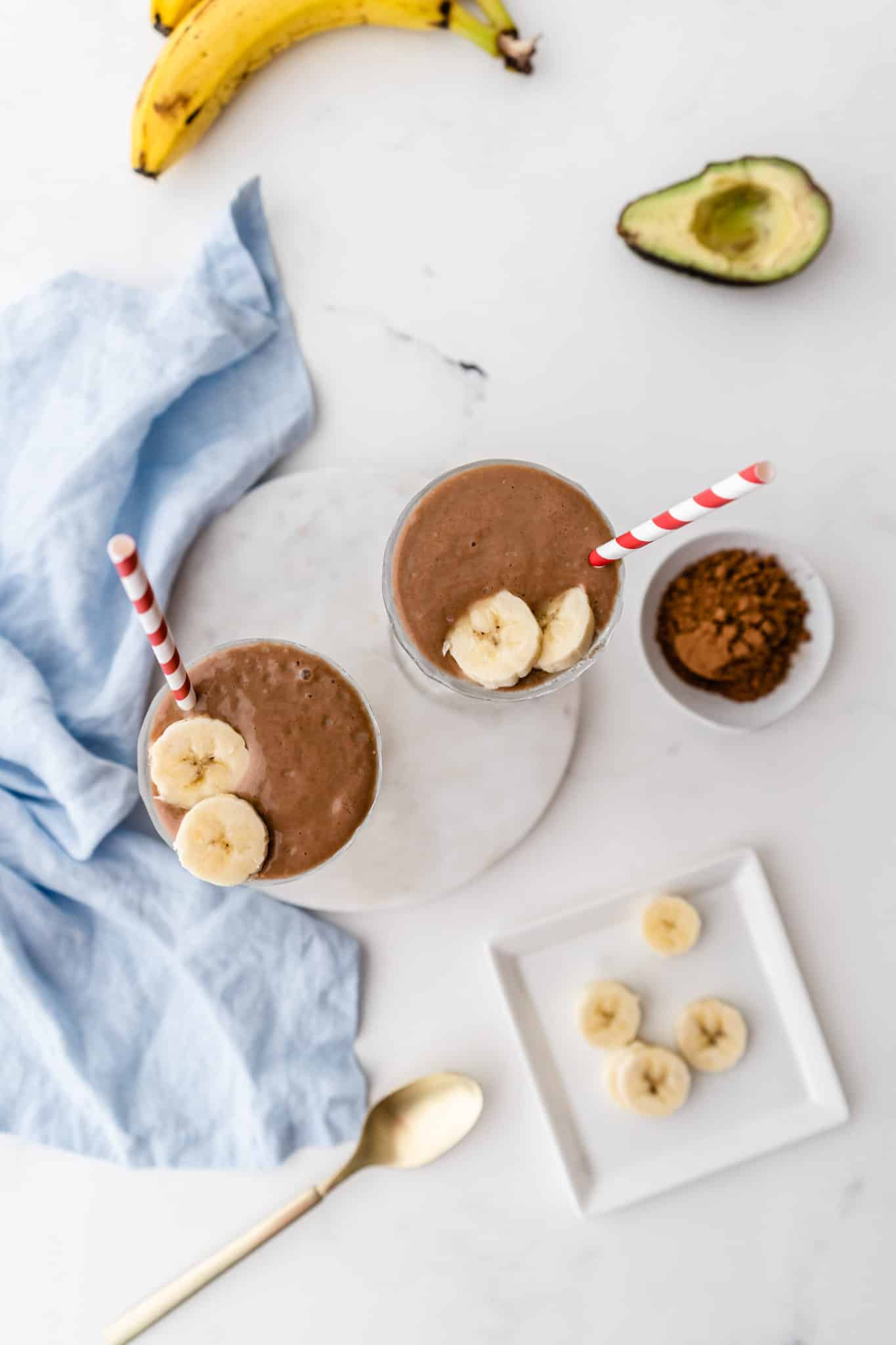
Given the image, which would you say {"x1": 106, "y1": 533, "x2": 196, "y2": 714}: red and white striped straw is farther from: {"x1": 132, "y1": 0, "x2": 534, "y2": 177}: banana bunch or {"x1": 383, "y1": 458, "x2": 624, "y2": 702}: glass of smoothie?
{"x1": 132, "y1": 0, "x2": 534, "y2": 177}: banana bunch

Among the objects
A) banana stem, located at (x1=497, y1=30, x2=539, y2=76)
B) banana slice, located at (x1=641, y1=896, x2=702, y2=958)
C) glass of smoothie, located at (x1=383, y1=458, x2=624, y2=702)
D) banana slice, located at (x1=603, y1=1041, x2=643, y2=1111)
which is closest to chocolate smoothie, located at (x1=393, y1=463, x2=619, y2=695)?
glass of smoothie, located at (x1=383, y1=458, x2=624, y2=702)

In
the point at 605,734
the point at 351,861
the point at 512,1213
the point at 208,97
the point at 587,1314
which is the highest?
the point at 208,97

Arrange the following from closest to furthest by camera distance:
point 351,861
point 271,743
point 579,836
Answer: point 271,743 < point 351,861 < point 579,836

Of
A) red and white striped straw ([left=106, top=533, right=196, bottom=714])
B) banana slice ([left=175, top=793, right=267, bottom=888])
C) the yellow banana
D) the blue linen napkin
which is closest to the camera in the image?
A: red and white striped straw ([left=106, top=533, right=196, bottom=714])

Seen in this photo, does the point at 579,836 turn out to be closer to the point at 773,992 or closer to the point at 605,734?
the point at 605,734

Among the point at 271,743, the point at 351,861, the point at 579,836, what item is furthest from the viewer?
the point at 579,836

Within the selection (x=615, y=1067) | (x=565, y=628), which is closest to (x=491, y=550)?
(x=565, y=628)

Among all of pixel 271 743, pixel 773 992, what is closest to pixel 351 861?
pixel 271 743

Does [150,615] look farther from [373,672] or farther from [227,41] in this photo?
[227,41]
